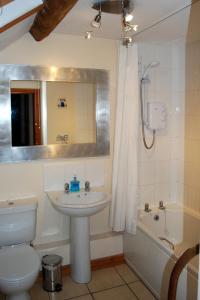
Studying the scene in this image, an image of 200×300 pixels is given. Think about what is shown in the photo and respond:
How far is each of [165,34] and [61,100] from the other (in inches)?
47.7

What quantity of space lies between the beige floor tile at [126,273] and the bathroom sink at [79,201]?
82cm

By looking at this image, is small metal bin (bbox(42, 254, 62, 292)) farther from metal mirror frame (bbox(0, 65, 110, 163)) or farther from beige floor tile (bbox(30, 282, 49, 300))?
metal mirror frame (bbox(0, 65, 110, 163))

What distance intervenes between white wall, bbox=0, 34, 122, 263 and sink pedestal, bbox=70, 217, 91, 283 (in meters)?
0.21

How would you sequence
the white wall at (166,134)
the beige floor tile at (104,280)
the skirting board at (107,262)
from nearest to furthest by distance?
the beige floor tile at (104,280), the skirting board at (107,262), the white wall at (166,134)

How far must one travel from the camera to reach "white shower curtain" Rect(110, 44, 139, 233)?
2.79 metres

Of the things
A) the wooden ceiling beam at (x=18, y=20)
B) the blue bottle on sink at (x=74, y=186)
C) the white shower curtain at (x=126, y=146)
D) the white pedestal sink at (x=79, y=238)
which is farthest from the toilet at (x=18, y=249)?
the wooden ceiling beam at (x=18, y=20)

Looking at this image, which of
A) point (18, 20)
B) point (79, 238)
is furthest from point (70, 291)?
point (18, 20)

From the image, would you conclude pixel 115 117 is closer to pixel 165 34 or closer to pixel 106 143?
pixel 106 143

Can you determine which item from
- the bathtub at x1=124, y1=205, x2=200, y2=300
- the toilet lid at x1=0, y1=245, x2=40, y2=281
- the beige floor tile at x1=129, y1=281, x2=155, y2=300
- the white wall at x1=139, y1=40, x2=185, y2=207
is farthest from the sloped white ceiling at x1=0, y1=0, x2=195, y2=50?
the beige floor tile at x1=129, y1=281, x2=155, y2=300

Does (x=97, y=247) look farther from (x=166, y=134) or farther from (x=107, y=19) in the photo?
(x=107, y=19)

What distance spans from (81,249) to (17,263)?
2.20ft

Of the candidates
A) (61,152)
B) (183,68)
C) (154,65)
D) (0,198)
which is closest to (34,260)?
(0,198)

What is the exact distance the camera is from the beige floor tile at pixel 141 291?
8.23 feet

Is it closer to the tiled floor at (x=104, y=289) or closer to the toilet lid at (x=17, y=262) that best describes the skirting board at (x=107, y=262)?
the tiled floor at (x=104, y=289)
